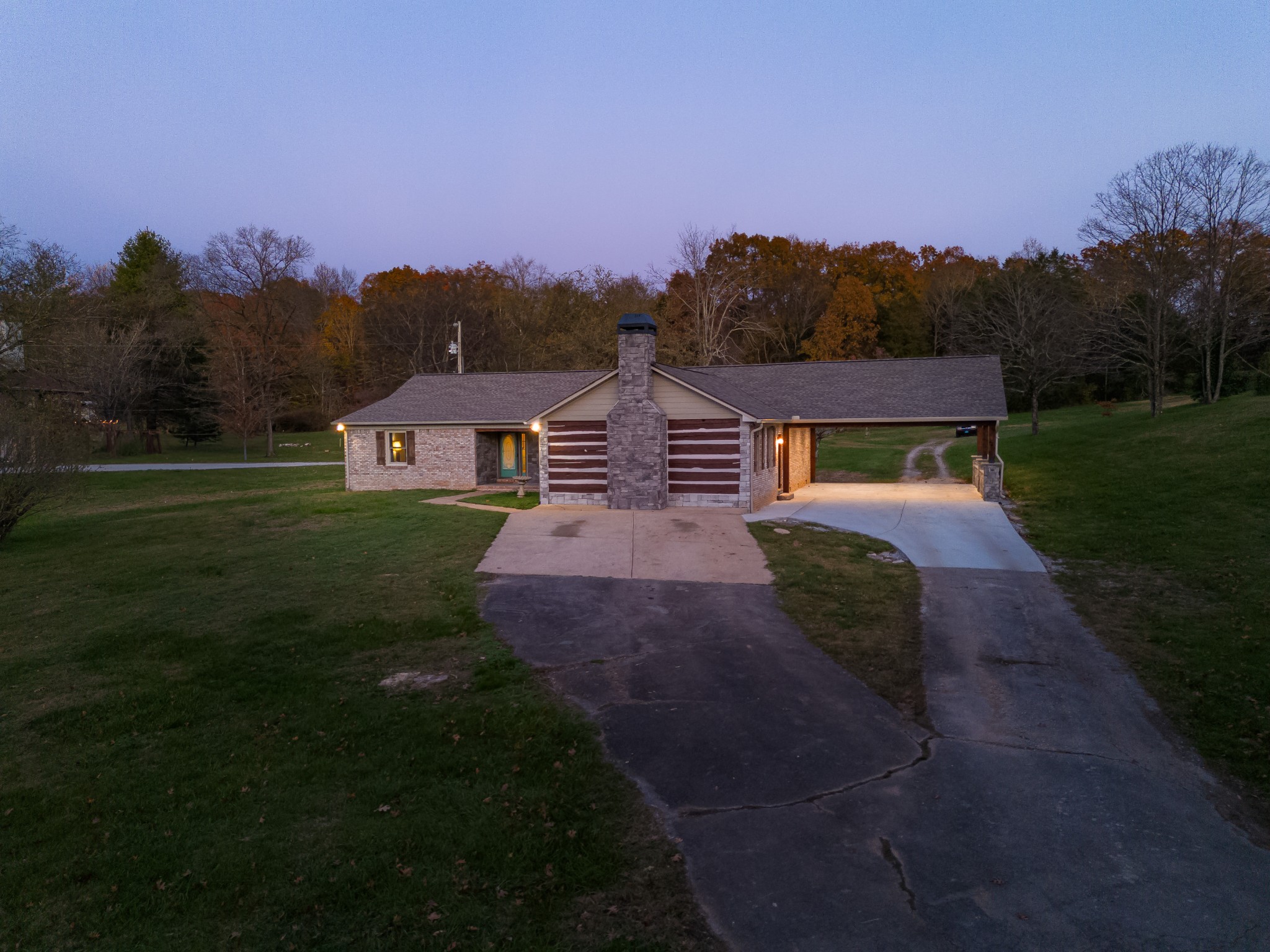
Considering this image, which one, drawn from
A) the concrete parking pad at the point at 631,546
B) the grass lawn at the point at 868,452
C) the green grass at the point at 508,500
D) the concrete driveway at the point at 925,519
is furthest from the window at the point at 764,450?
the grass lawn at the point at 868,452

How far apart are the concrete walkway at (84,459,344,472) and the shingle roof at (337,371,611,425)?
38.6ft

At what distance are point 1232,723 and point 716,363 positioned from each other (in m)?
38.8

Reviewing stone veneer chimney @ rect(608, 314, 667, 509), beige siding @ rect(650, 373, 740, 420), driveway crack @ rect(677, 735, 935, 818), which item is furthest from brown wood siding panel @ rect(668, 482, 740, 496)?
driveway crack @ rect(677, 735, 935, 818)

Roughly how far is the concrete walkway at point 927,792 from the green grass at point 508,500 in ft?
38.1

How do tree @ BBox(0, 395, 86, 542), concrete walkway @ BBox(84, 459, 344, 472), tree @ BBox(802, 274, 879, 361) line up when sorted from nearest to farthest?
tree @ BBox(0, 395, 86, 542), concrete walkway @ BBox(84, 459, 344, 472), tree @ BBox(802, 274, 879, 361)

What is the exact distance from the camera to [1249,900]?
4930mm

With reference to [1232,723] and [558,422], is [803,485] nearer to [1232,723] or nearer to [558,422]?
[558,422]

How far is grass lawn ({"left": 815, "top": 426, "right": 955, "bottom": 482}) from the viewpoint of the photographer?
32.6m

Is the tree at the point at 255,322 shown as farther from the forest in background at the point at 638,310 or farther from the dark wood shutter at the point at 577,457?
the dark wood shutter at the point at 577,457

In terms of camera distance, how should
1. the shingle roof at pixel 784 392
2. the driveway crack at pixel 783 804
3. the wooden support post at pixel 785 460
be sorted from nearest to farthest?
the driveway crack at pixel 783 804 → the shingle roof at pixel 784 392 → the wooden support post at pixel 785 460

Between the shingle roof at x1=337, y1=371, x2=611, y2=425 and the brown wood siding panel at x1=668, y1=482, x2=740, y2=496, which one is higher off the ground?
the shingle roof at x1=337, y1=371, x2=611, y2=425

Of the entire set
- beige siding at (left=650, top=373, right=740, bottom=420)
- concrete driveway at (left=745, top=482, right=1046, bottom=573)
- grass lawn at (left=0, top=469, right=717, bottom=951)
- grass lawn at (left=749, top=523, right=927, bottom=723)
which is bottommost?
grass lawn at (left=0, top=469, right=717, bottom=951)

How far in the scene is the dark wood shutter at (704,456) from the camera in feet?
71.1

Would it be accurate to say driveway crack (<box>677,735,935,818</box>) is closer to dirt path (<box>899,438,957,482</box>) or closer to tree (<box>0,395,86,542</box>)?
tree (<box>0,395,86,542</box>)
